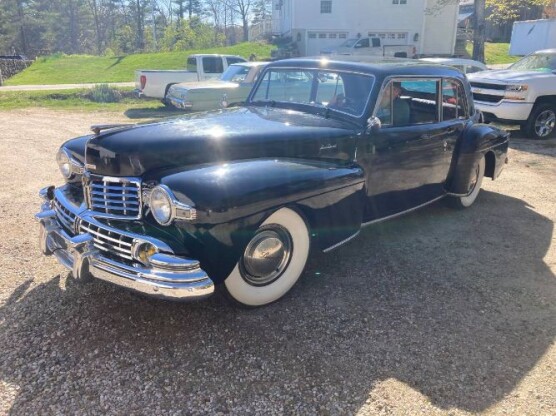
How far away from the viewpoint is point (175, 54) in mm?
30734

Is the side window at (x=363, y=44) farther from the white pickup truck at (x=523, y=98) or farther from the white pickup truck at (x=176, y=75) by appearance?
the white pickup truck at (x=523, y=98)

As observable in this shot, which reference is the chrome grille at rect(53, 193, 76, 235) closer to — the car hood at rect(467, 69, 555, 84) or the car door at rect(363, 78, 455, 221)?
the car door at rect(363, 78, 455, 221)

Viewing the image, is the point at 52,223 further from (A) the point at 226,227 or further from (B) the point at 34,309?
(A) the point at 226,227

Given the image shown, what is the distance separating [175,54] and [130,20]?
32017mm

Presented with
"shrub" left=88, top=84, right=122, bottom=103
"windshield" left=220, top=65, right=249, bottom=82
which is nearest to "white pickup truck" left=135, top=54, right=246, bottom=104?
"windshield" left=220, top=65, right=249, bottom=82

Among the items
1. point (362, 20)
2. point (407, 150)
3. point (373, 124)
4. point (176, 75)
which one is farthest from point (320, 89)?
point (362, 20)

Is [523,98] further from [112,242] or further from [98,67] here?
[98,67]

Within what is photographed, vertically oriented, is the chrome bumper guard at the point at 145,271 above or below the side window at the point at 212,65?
below

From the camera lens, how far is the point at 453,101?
16.2 feet

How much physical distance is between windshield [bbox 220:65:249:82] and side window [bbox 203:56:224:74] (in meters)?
1.85

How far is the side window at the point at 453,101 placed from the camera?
4785 mm

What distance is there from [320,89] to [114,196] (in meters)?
2.12

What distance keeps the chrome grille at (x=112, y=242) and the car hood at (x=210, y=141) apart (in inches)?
15.3

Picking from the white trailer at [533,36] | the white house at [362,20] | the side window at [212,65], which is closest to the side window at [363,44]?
the white house at [362,20]
